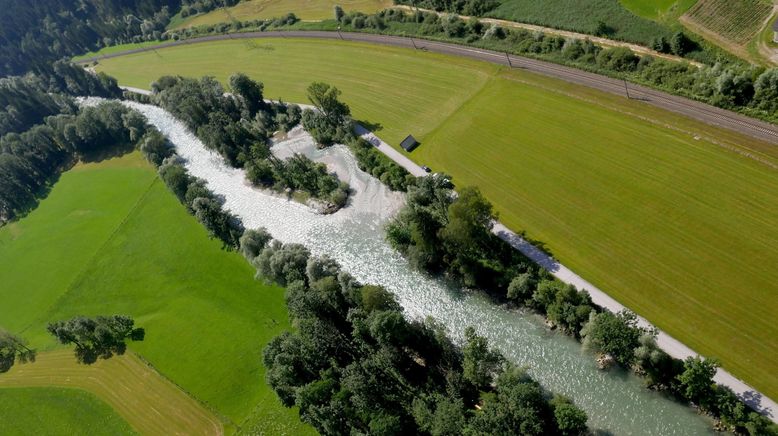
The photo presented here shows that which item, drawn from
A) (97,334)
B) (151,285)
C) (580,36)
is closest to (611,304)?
(580,36)

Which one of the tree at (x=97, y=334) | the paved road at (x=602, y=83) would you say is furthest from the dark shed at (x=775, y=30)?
the tree at (x=97, y=334)

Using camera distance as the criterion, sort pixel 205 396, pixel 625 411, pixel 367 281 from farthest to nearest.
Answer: pixel 367 281, pixel 205 396, pixel 625 411

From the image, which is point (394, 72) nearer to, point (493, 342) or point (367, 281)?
point (367, 281)

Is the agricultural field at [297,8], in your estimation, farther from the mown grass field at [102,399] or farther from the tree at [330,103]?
the mown grass field at [102,399]

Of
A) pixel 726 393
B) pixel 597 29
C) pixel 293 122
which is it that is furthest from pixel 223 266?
pixel 597 29

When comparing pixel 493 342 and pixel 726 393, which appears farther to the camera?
pixel 493 342

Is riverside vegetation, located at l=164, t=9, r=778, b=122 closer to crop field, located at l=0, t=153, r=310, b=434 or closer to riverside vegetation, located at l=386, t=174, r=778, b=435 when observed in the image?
riverside vegetation, located at l=386, t=174, r=778, b=435

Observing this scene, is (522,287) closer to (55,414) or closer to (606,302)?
(606,302)
